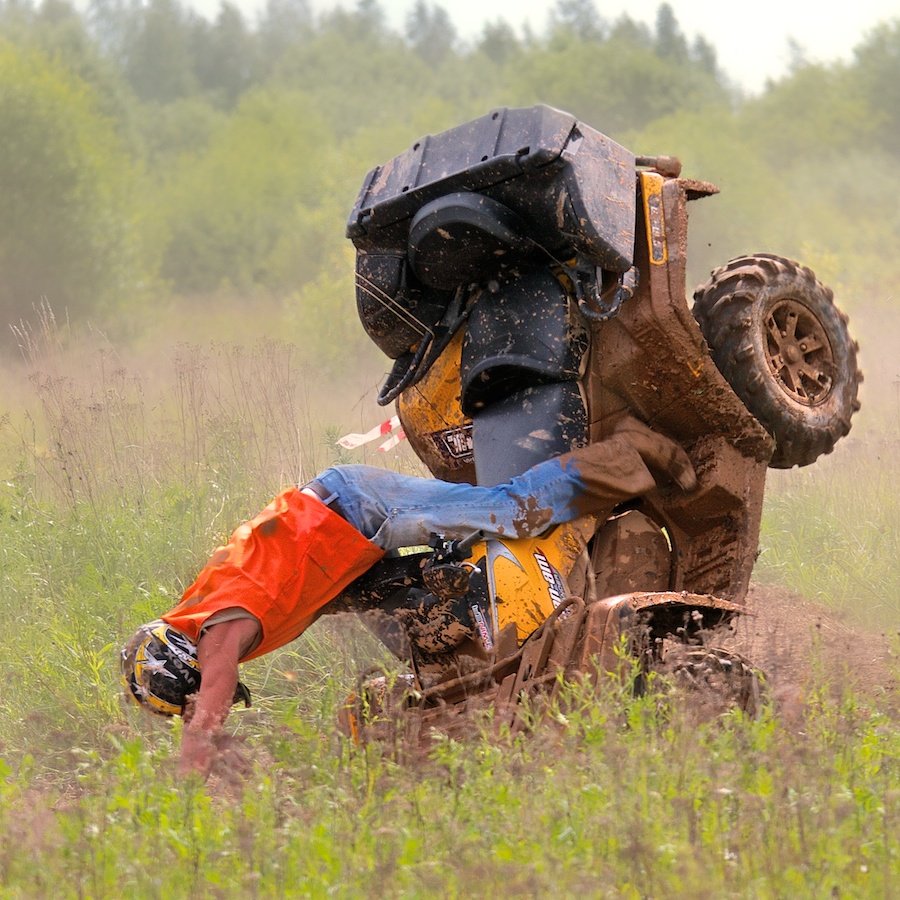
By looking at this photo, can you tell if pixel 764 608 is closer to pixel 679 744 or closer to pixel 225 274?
pixel 679 744

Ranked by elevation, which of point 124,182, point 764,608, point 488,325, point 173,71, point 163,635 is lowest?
point 764,608

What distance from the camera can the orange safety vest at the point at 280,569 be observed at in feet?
13.0

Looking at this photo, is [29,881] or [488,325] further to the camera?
[488,325]

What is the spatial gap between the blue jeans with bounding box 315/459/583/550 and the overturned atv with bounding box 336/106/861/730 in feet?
0.21

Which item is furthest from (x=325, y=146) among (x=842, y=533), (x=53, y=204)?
(x=842, y=533)

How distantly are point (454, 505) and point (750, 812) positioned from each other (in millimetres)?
1326

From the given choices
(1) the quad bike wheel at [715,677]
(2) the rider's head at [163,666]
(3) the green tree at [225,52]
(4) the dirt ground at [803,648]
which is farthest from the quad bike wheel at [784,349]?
(3) the green tree at [225,52]

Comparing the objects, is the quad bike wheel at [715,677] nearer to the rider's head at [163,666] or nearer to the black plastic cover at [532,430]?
the black plastic cover at [532,430]

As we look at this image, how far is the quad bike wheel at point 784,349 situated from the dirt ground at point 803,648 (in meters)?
0.57

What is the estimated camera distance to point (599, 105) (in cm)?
3244

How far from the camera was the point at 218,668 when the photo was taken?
391 centimetres

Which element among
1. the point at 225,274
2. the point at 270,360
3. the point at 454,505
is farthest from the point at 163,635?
the point at 225,274

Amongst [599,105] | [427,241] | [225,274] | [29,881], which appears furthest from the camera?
[599,105]

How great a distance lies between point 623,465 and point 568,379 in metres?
0.29
